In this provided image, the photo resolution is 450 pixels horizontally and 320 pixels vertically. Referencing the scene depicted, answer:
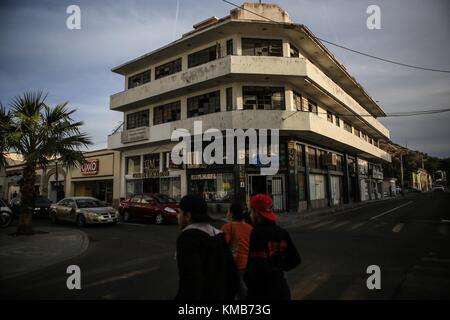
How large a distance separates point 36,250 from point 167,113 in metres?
17.1

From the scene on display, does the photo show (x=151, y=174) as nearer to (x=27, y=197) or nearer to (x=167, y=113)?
(x=167, y=113)

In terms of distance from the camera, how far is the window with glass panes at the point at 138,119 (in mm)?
26969

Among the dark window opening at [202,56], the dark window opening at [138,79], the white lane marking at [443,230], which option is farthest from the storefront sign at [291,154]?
the dark window opening at [138,79]

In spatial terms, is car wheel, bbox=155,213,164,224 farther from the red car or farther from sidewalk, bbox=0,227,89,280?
sidewalk, bbox=0,227,89,280

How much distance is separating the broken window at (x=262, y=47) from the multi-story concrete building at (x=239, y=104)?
0.22ft

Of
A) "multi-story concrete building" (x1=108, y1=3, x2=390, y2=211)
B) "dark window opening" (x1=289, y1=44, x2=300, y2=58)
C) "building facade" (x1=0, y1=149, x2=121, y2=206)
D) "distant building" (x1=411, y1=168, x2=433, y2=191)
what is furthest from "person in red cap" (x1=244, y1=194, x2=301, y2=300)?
"distant building" (x1=411, y1=168, x2=433, y2=191)

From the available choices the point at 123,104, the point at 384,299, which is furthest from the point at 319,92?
Answer: the point at 384,299

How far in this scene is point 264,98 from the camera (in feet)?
70.2

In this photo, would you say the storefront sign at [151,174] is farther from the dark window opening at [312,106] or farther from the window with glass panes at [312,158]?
the dark window opening at [312,106]

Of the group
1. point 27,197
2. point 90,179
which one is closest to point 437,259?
point 27,197
